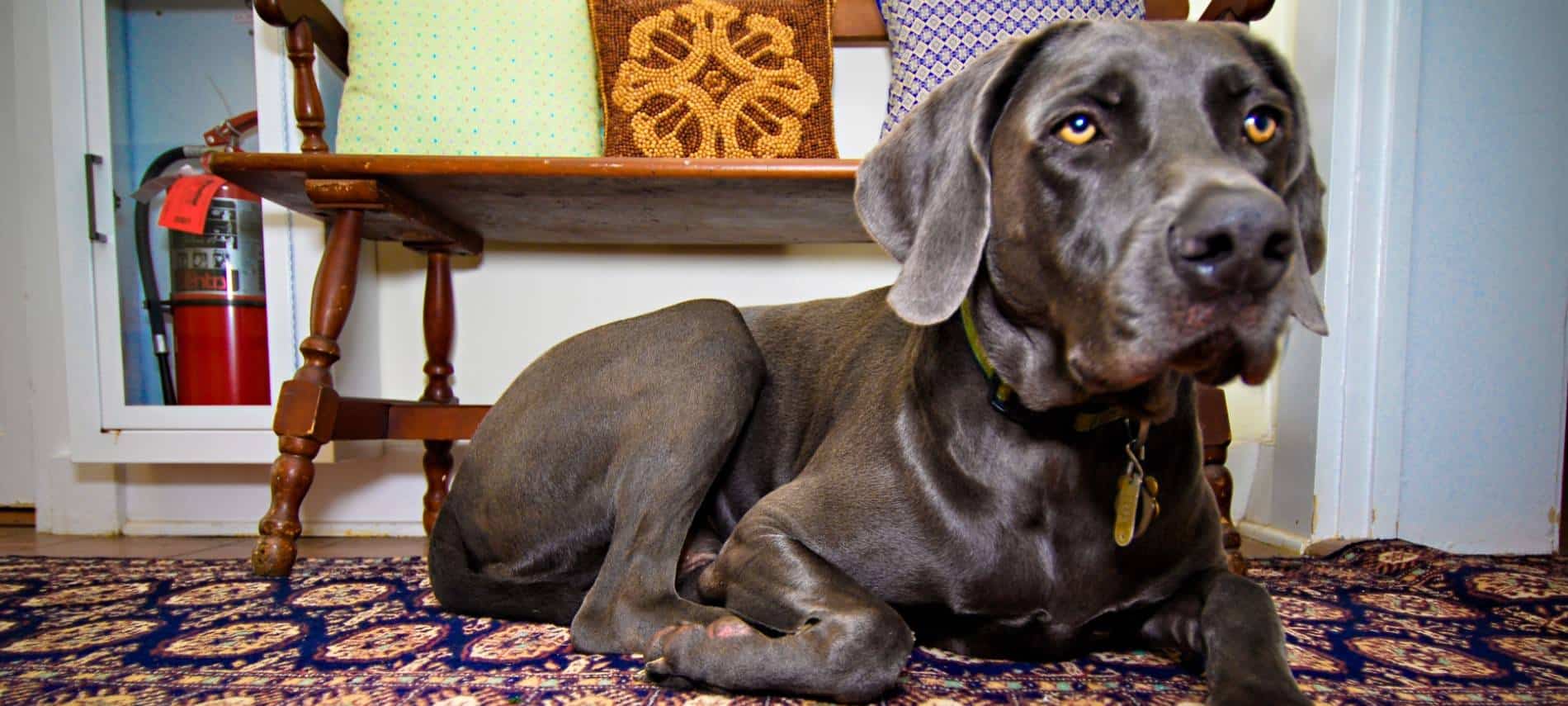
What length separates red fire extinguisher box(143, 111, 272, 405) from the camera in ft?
8.70

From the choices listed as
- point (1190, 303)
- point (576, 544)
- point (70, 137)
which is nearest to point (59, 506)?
point (70, 137)

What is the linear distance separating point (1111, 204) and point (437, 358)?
2217mm

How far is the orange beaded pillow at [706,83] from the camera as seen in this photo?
92.6 inches

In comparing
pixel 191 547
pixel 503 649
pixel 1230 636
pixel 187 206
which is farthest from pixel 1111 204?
pixel 191 547

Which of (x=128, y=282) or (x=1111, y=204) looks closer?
(x=1111, y=204)

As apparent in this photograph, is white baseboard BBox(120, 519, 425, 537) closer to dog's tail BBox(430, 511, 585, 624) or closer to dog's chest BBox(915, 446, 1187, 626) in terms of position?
dog's tail BBox(430, 511, 585, 624)

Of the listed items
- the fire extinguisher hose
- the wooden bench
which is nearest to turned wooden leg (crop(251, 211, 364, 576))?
the wooden bench

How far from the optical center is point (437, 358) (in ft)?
8.75


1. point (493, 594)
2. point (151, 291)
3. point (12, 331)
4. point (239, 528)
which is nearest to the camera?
point (493, 594)

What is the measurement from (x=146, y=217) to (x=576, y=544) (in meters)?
2.16

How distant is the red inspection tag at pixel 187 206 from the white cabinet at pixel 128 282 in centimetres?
16

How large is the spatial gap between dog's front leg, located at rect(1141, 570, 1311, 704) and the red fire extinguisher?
102 inches

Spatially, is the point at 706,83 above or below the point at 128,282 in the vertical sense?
above

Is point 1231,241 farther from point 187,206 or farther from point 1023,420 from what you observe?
point 187,206
